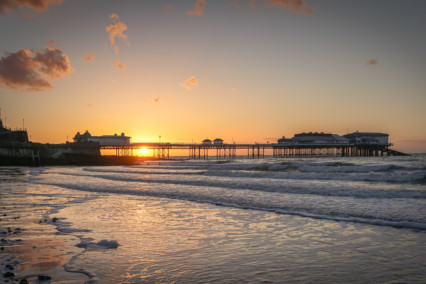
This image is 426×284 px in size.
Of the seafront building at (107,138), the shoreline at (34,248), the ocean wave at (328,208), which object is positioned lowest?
the ocean wave at (328,208)

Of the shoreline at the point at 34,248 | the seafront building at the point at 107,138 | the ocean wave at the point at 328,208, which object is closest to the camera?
the shoreline at the point at 34,248

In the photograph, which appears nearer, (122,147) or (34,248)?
(34,248)

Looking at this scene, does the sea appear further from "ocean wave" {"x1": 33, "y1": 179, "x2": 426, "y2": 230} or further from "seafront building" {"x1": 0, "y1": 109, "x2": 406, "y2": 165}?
"seafront building" {"x1": 0, "y1": 109, "x2": 406, "y2": 165}

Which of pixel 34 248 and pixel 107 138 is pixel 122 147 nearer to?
pixel 107 138

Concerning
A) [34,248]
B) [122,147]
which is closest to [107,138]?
[122,147]

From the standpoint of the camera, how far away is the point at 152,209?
11.4m

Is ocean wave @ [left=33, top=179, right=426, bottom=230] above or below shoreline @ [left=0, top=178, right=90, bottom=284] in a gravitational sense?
below

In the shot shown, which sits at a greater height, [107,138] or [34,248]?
[107,138]

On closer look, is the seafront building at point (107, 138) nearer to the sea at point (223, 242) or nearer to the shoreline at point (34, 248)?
the sea at point (223, 242)

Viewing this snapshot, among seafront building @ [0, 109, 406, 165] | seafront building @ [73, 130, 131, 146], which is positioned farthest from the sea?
seafront building @ [73, 130, 131, 146]

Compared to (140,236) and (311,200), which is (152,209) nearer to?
(140,236)

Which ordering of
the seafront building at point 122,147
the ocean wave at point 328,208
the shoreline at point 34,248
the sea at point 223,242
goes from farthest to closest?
the seafront building at point 122,147
the ocean wave at point 328,208
the sea at point 223,242
the shoreline at point 34,248

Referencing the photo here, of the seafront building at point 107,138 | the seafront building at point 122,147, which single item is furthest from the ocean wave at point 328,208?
the seafront building at point 107,138

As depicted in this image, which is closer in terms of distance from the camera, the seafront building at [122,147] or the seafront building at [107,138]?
the seafront building at [122,147]
